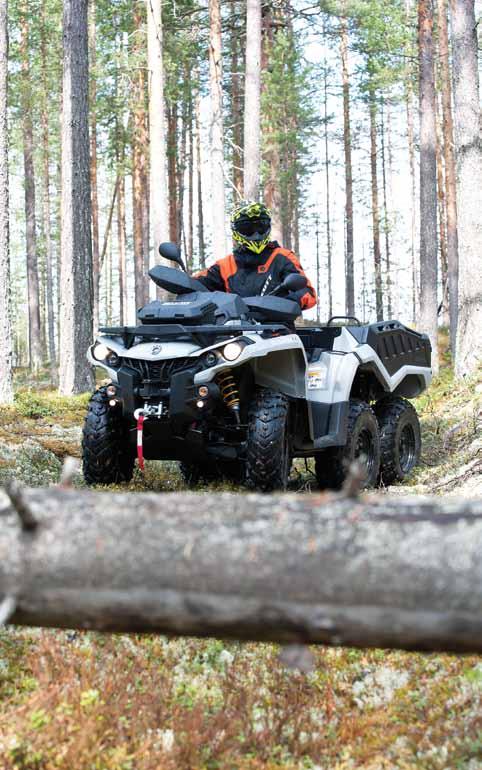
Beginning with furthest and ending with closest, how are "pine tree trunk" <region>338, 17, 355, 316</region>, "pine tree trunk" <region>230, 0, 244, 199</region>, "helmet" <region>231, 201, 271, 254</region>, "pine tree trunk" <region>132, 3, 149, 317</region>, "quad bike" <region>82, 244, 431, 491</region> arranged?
1. "pine tree trunk" <region>338, 17, 355, 316</region>
2. "pine tree trunk" <region>230, 0, 244, 199</region>
3. "pine tree trunk" <region>132, 3, 149, 317</region>
4. "helmet" <region>231, 201, 271, 254</region>
5. "quad bike" <region>82, 244, 431, 491</region>

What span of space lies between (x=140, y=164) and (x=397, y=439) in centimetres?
1922

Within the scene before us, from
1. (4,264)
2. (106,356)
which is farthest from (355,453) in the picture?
(4,264)

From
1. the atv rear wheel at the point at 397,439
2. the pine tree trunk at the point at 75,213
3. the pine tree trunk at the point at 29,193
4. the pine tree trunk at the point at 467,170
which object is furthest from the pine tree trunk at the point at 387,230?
the atv rear wheel at the point at 397,439

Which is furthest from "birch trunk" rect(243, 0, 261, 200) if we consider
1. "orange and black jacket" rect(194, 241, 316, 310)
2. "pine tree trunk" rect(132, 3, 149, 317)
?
"orange and black jacket" rect(194, 241, 316, 310)

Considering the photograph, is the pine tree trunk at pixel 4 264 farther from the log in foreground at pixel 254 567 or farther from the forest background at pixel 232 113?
the log in foreground at pixel 254 567

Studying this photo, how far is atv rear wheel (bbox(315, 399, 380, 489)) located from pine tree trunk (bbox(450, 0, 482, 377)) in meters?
4.88

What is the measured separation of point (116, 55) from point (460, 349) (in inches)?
535

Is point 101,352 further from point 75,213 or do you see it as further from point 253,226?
point 75,213

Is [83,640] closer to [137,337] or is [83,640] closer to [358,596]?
[358,596]

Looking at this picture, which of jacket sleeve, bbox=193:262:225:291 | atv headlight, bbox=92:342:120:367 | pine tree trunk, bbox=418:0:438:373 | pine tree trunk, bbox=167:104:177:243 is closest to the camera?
atv headlight, bbox=92:342:120:367

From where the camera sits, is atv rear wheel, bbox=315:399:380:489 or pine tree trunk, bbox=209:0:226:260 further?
pine tree trunk, bbox=209:0:226:260

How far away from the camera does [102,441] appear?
6.32m

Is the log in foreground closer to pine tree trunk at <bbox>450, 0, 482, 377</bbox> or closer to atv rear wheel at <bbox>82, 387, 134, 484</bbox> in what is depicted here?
atv rear wheel at <bbox>82, 387, 134, 484</bbox>

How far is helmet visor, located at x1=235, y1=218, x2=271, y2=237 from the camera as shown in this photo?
7.00 meters
